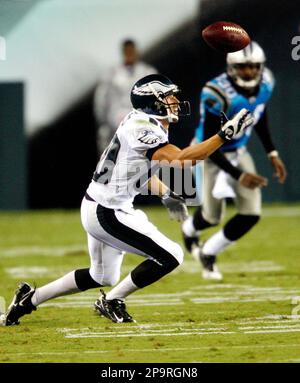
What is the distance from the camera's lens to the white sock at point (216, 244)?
8086 mm

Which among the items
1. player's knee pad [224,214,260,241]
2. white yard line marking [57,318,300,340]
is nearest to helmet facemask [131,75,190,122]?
white yard line marking [57,318,300,340]

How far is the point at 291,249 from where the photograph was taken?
9961 mm

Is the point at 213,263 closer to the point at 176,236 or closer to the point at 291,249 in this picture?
the point at 291,249

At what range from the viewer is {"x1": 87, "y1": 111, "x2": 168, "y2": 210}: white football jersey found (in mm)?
5898

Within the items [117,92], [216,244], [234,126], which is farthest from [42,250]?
[234,126]

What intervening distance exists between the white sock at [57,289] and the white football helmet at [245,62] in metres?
2.53

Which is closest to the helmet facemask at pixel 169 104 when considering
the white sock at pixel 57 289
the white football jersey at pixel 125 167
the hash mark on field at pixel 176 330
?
the white football jersey at pixel 125 167

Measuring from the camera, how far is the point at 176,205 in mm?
6211

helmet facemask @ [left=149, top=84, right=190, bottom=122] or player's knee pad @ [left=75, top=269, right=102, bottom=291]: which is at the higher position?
helmet facemask @ [left=149, top=84, right=190, bottom=122]

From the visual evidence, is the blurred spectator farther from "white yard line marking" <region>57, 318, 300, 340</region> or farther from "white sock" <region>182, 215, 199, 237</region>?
"white yard line marking" <region>57, 318, 300, 340</region>

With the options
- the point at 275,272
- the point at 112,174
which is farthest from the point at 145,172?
the point at 275,272

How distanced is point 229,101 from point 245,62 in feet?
1.04

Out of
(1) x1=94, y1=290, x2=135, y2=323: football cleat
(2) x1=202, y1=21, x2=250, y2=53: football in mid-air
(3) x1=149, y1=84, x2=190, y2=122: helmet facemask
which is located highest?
(2) x1=202, y1=21, x2=250, y2=53: football in mid-air

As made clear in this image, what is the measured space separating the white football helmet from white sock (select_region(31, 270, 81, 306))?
8.30ft
